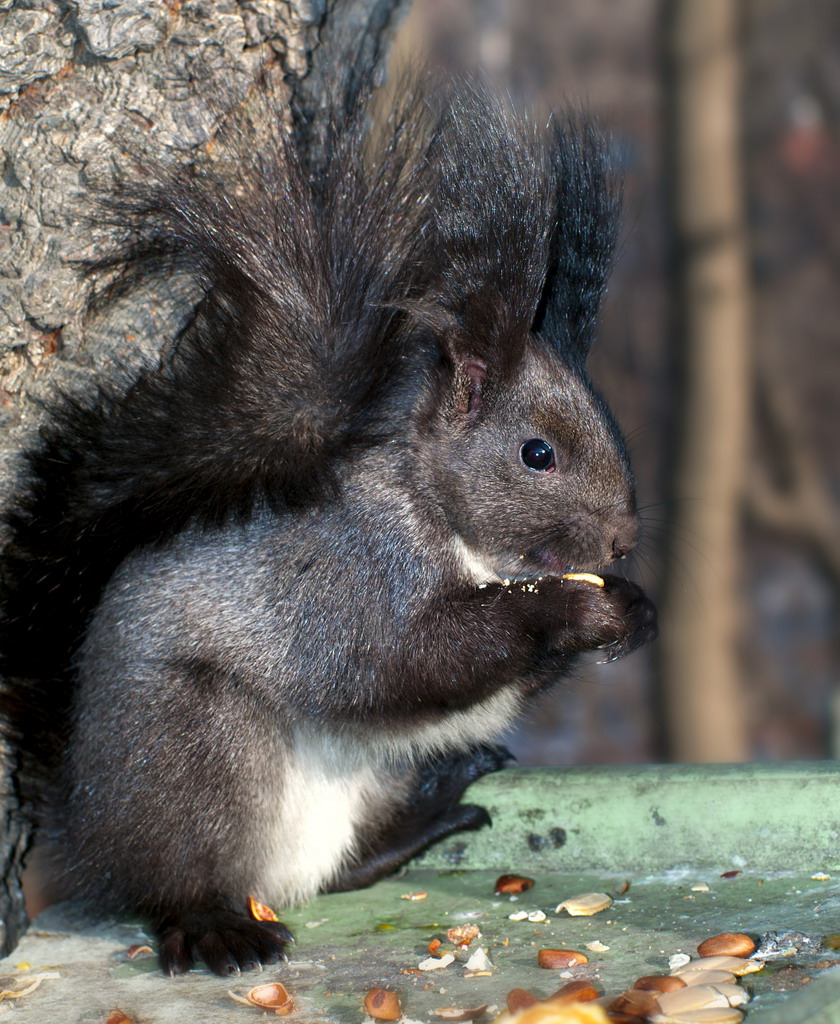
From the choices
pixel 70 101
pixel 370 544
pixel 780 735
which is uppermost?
pixel 70 101

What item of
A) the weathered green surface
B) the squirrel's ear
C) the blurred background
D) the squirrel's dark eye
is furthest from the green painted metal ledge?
the blurred background

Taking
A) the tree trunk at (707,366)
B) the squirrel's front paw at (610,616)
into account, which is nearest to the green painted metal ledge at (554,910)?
the squirrel's front paw at (610,616)

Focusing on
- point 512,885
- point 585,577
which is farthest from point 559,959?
point 585,577

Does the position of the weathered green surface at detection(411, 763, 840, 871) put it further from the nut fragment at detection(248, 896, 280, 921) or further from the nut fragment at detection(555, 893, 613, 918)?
the nut fragment at detection(248, 896, 280, 921)

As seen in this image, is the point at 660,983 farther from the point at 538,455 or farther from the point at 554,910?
the point at 538,455

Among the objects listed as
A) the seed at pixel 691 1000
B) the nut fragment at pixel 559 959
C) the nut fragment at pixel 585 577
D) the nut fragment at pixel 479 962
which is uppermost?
the nut fragment at pixel 585 577

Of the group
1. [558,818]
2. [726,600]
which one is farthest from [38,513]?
[726,600]

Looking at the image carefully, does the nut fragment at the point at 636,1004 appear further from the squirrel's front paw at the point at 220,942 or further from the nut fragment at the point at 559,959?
the squirrel's front paw at the point at 220,942

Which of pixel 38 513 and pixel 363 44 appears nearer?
pixel 38 513

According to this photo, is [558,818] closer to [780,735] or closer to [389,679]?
[389,679]
